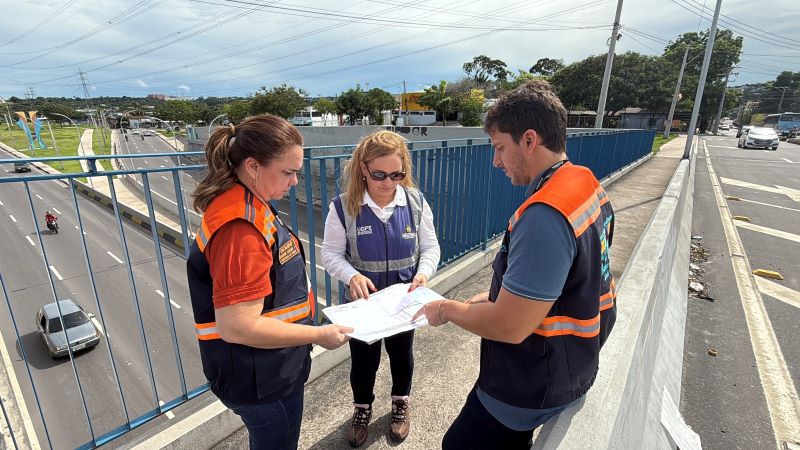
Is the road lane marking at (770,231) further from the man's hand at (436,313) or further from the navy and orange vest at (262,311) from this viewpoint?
the navy and orange vest at (262,311)

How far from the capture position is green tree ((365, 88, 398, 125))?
52.8 meters

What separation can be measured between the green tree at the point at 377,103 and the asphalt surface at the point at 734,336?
158ft

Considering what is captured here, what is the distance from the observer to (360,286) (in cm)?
206

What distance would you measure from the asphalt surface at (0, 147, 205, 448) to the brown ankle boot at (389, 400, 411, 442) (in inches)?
200

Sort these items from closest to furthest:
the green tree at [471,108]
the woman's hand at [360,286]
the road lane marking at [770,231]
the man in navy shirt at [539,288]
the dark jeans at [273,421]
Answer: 1. the man in navy shirt at [539,288]
2. the dark jeans at [273,421]
3. the woman's hand at [360,286]
4. the road lane marking at [770,231]
5. the green tree at [471,108]

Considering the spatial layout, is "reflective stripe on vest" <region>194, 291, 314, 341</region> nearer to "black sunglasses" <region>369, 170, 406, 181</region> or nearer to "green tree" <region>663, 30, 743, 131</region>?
"black sunglasses" <region>369, 170, 406, 181</region>

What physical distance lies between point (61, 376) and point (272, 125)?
15463mm

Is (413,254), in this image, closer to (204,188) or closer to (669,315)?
(204,188)

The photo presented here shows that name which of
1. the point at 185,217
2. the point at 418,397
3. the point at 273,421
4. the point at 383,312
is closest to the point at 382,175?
the point at 383,312

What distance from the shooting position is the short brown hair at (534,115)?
4.12 ft

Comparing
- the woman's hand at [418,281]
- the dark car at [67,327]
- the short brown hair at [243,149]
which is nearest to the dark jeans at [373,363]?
the woman's hand at [418,281]

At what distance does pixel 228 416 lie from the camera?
2.27 m

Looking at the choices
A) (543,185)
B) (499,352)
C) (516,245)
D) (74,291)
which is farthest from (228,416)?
(74,291)

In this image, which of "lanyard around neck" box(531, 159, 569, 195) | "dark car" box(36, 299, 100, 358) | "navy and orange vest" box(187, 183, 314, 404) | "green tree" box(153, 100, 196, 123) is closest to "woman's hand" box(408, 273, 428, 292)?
"navy and orange vest" box(187, 183, 314, 404)
